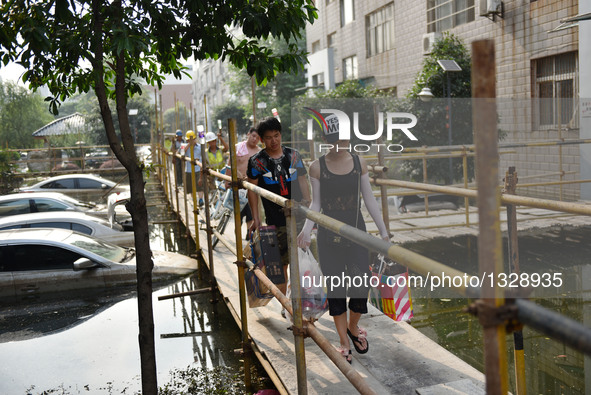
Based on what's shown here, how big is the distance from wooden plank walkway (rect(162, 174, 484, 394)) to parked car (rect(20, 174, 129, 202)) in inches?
578

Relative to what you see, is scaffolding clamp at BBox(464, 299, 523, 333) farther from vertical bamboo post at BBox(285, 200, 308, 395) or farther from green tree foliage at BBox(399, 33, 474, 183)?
green tree foliage at BBox(399, 33, 474, 183)

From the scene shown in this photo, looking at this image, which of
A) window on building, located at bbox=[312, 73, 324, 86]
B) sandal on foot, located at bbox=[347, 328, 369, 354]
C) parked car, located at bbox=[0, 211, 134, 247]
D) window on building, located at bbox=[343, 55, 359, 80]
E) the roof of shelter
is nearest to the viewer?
sandal on foot, located at bbox=[347, 328, 369, 354]

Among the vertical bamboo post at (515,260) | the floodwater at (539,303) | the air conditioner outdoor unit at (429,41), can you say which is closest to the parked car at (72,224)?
the floodwater at (539,303)

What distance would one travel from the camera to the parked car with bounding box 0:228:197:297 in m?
8.18

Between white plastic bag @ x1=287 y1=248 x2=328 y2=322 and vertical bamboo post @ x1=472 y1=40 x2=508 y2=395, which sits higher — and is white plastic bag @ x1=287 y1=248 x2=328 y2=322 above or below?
below

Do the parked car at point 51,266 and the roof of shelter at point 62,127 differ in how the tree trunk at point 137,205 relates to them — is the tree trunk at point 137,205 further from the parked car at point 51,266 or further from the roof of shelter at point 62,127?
the roof of shelter at point 62,127

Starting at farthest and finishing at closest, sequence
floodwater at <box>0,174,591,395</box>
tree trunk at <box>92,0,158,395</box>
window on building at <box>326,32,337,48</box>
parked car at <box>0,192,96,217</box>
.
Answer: window on building at <box>326,32,337,48</box> → parked car at <box>0,192,96,217</box> → floodwater at <box>0,174,591,395</box> → tree trunk at <box>92,0,158,395</box>

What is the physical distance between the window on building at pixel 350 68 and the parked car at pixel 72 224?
1555 cm

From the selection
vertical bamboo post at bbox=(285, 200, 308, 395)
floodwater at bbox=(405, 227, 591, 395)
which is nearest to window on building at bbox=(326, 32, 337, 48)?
floodwater at bbox=(405, 227, 591, 395)

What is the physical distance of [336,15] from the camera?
2628 centimetres

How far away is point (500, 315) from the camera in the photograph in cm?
138

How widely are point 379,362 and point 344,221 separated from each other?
3.43 feet

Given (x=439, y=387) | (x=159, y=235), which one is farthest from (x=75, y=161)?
(x=439, y=387)

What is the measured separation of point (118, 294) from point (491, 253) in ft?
24.7
